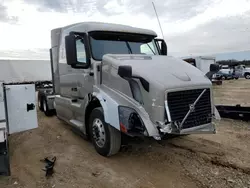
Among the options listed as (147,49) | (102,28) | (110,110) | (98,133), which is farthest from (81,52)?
(98,133)

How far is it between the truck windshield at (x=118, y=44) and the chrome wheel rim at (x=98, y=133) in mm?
1290

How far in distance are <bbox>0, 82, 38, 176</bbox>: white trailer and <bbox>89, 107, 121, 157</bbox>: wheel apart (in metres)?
1.17

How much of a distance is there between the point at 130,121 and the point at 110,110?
0.46 metres

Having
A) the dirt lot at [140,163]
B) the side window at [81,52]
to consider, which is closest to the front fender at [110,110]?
the dirt lot at [140,163]

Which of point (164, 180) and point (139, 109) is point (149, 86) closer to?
point (139, 109)

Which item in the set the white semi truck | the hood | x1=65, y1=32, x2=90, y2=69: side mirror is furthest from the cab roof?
the hood

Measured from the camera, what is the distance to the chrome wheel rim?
411 centimetres

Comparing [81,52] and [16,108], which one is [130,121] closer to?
[16,108]

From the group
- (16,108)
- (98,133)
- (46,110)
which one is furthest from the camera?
(46,110)

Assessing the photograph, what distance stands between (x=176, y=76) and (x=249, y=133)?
313 centimetres

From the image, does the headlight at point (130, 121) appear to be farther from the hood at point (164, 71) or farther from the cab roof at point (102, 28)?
the cab roof at point (102, 28)

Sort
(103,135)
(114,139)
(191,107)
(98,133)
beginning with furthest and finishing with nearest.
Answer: (98,133)
(103,135)
(114,139)
(191,107)

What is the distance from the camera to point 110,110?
147 inches

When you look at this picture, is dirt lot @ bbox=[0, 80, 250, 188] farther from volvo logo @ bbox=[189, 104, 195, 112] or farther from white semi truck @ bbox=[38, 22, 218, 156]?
volvo logo @ bbox=[189, 104, 195, 112]
